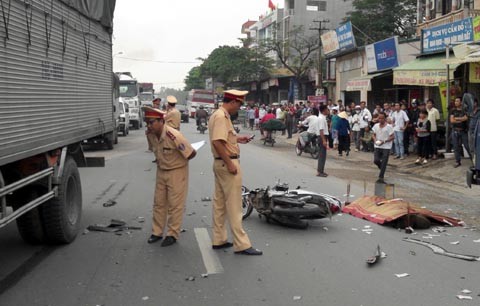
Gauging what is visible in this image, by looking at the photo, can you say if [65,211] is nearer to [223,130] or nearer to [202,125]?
[223,130]

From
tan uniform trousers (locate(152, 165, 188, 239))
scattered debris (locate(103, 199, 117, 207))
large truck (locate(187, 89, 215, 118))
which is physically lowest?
scattered debris (locate(103, 199, 117, 207))

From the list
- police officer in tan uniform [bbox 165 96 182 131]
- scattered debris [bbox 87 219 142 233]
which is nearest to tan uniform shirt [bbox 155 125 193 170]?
scattered debris [bbox 87 219 142 233]

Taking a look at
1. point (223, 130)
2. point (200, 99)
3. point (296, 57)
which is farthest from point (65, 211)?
point (200, 99)

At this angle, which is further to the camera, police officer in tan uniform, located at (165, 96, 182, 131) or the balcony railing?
the balcony railing

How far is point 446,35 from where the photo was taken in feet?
59.5

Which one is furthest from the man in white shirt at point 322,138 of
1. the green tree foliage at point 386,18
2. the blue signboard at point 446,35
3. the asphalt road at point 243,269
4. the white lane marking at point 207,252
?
the green tree foliage at point 386,18

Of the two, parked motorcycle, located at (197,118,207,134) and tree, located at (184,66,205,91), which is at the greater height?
tree, located at (184,66,205,91)

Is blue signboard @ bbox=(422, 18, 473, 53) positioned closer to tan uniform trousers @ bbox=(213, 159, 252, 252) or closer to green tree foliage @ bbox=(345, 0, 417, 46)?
tan uniform trousers @ bbox=(213, 159, 252, 252)

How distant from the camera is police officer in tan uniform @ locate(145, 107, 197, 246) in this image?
6438 mm

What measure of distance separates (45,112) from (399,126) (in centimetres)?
1306

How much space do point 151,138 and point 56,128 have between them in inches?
44.3

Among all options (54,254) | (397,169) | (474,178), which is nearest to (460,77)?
(397,169)

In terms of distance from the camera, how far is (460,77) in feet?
59.3

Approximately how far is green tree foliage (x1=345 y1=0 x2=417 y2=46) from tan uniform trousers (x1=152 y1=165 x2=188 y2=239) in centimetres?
4239
